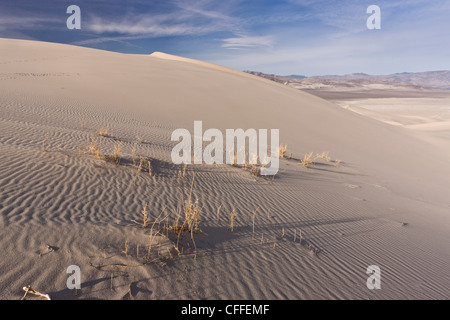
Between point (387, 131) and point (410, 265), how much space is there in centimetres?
1452

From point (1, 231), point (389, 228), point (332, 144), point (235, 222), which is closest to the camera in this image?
point (1, 231)

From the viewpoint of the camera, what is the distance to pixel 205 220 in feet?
12.8

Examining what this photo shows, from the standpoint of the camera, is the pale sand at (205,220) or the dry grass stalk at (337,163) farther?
the dry grass stalk at (337,163)

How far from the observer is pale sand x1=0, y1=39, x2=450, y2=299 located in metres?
2.64

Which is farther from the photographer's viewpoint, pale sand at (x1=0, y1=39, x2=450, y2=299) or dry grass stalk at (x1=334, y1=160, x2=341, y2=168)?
dry grass stalk at (x1=334, y1=160, x2=341, y2=168)

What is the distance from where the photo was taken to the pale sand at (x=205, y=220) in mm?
2637

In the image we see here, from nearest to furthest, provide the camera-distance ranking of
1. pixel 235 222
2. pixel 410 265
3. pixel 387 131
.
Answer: pixel 410 265 → pixel 235 222 → pixel 387 131

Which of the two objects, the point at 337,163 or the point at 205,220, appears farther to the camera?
the point at 337,163

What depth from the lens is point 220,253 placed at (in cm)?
316

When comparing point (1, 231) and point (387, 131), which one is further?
point (387, 131)

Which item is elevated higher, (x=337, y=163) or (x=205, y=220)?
(x=337, y=163)

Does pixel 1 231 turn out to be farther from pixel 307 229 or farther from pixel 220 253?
pixel 307 229
